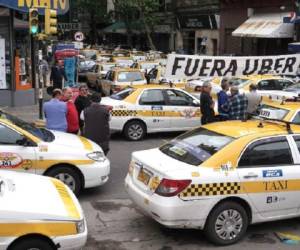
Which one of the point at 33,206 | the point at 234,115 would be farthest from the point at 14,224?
the point at 234,115

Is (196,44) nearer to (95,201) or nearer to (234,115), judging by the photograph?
(234,115)

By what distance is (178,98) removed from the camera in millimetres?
15625

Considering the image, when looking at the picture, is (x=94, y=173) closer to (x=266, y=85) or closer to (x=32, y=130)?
(x=32, y=130)

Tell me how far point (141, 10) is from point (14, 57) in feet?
96.5

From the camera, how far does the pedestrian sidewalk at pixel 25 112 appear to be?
1903 centimetres

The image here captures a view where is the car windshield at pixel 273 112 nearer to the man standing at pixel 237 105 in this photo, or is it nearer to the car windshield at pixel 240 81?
the man standing at pixel 237 105

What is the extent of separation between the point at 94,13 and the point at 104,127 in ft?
182

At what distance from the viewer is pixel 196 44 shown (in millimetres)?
48500

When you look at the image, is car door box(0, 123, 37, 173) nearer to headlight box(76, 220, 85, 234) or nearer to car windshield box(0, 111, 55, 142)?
car windshield box(0, 111, 55, 142)

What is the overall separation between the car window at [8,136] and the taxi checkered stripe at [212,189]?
328cm

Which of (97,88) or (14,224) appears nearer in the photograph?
(14,224)

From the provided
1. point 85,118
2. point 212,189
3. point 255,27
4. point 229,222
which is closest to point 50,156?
point 85,118

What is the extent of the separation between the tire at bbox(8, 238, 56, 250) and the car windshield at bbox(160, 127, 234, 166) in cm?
232

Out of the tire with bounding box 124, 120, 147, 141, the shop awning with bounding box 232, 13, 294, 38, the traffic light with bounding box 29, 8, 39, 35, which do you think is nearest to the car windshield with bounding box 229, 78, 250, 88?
the tire with bounding box 124, 120, 147, 141
